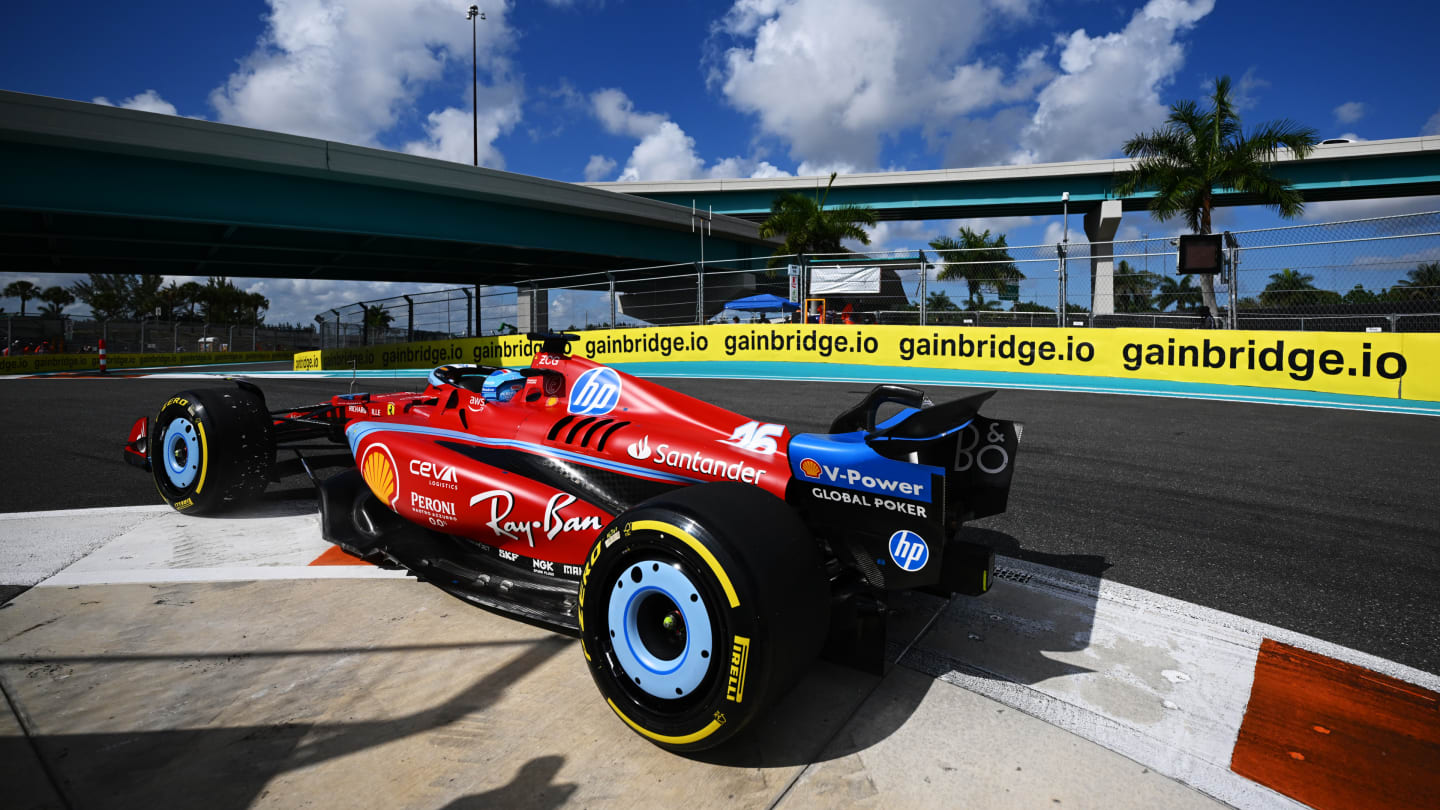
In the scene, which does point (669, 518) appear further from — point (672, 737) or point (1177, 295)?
point (1177, 295)

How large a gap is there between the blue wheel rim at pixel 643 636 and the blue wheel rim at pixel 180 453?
3.80 meters

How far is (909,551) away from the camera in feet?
7.35

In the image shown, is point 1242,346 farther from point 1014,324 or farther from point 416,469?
point 416,469

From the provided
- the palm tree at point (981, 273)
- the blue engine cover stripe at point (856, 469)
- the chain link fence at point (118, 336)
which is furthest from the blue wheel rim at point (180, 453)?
the chain link fence at point (118, 336)

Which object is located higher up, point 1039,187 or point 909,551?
point 1039,187

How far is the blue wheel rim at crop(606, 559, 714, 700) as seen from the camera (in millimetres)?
2047

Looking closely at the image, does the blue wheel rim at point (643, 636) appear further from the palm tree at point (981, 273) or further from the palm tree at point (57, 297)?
the palm tree at point (57, 297)

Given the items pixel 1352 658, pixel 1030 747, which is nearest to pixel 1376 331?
pixel 1352 658

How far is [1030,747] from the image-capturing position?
2.11 metres

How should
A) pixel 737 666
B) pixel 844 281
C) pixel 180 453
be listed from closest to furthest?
pixel 737 666
pixel 180 453
pixel 844 281

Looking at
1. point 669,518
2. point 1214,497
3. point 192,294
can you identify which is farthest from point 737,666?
point 192,294

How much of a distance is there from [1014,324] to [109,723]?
48.3ft

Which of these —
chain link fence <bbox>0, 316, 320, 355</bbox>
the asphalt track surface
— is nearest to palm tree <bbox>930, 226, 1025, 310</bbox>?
the asphalt track surface

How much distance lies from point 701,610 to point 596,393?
1.41 metres
